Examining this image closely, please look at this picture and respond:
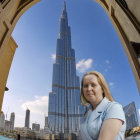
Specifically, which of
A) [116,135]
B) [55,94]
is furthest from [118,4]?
[55,94]

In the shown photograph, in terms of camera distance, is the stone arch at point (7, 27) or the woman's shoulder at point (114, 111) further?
the stone arch at point (7, 27)

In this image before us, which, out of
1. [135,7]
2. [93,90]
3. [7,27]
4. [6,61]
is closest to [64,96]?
[6,61]

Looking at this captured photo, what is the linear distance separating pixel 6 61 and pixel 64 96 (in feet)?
286

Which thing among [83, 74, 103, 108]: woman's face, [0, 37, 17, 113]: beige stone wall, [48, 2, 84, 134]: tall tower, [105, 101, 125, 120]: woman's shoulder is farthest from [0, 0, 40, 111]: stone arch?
[48, 2, 84, 134]: tall tower

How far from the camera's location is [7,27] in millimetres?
3297

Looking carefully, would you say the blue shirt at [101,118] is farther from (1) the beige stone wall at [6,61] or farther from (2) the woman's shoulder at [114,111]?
(1) the beige stone wall at [6,61]

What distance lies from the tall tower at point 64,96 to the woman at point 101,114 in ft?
279

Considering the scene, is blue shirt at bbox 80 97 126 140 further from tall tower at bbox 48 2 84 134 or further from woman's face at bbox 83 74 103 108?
tall tower at bbox 48 2 84 134

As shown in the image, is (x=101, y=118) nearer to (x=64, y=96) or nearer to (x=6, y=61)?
(x=6, y=61)

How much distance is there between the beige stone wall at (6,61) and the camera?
12.5 ft

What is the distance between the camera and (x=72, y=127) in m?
83.0

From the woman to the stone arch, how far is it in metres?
2.88

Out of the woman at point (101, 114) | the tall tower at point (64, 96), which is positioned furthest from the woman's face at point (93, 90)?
the tall tower at point (64, 96)

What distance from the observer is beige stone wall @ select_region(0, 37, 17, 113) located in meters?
3.80
